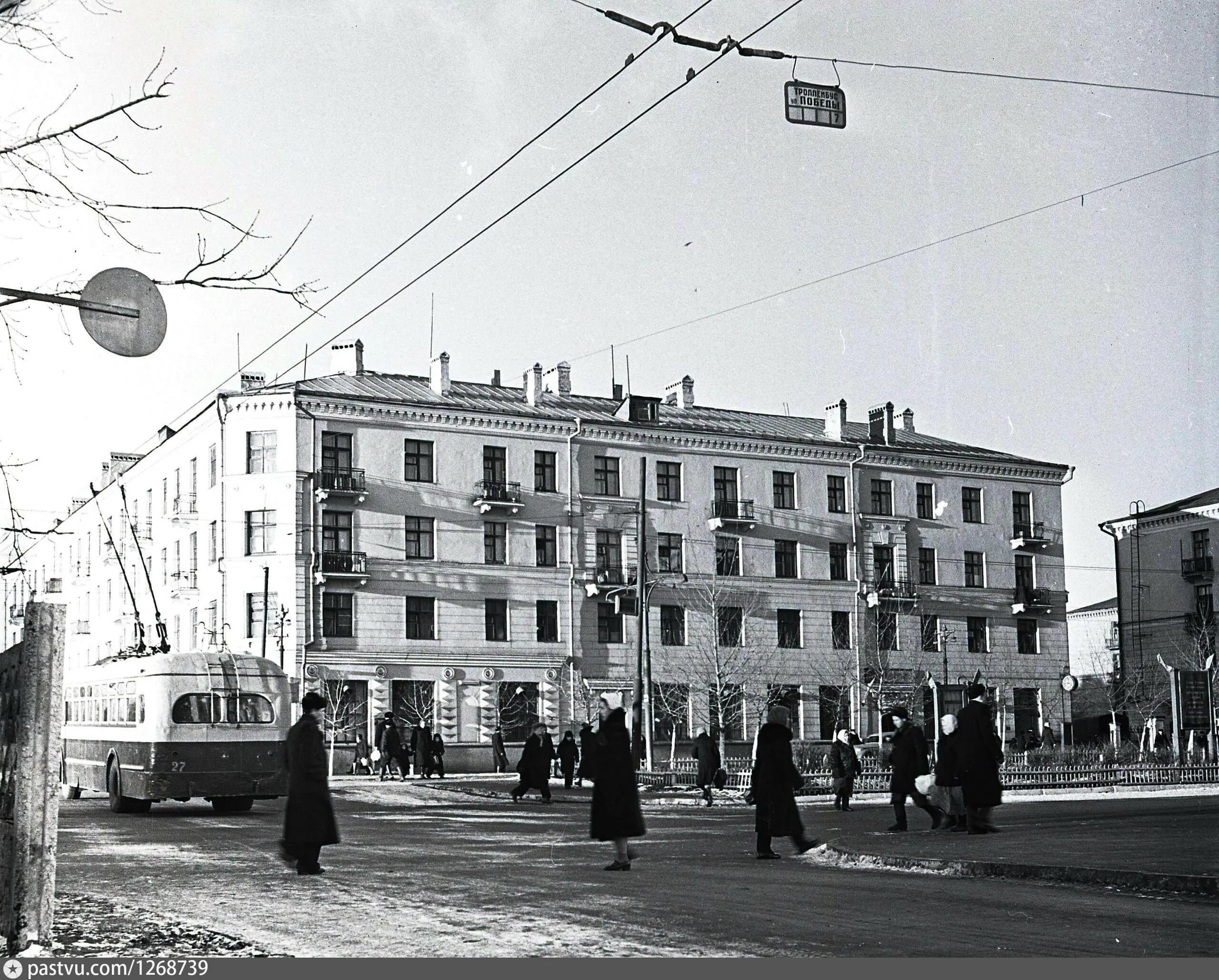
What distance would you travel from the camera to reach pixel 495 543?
5022cm

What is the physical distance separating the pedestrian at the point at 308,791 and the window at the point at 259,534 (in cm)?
3200

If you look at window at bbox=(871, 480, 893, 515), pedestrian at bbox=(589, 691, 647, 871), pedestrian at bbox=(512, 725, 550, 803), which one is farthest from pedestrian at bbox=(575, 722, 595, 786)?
window at bbox=(871, 480, 893, 515)

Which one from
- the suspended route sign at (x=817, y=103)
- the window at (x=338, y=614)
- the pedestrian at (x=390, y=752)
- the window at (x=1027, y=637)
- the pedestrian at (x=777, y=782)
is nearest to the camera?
the suspended route sign at (x=817, y=103)

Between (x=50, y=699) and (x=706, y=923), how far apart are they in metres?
3.87

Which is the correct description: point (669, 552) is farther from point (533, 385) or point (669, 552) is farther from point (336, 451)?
point (336, 451)

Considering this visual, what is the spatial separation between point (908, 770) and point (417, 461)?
32.3 meters

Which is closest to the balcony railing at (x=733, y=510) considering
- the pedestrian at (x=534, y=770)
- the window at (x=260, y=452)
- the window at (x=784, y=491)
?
the window at (x=784, y=491)

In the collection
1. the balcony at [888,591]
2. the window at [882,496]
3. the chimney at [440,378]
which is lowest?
the balcony at [888,591]

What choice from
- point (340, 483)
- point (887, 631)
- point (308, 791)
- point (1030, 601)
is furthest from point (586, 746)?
point (887, 631)

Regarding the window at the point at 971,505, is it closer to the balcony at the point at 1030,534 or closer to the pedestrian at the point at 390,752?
the balcony at the point at 1030,534

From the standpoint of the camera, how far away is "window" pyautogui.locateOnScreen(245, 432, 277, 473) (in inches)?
1740

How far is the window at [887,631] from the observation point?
5400 centimetres

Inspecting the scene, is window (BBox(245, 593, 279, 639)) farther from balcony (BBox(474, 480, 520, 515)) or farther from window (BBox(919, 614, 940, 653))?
window (BBox(919, 614, 940, 653))
